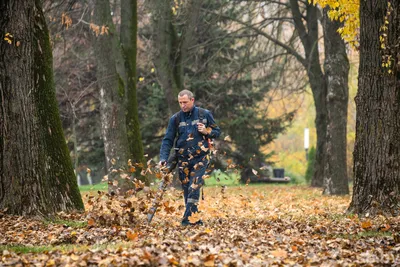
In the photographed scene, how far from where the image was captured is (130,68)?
2145 cm

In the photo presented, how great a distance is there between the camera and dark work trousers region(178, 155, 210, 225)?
10508 millimetres

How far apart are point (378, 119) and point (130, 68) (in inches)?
433

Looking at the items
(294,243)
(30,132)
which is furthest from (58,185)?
(294,243)

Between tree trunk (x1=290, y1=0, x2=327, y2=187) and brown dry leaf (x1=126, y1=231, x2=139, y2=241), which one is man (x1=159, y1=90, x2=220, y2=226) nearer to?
brown dry leaf (x1=126, y1=231, x2=139, y2=241)

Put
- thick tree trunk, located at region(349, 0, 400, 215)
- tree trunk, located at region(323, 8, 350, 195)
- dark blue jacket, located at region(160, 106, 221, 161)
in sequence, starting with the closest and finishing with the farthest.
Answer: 1. dark blue jacket, located at region(160, 106, 221, 161)
2. thick tree trunk, located at region(349, 0, 400, 215)
3. tree trunk, located at region(323, 8, 350, 195)

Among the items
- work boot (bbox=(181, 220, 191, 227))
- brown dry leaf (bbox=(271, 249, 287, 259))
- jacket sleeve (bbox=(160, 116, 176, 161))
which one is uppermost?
jacket sleeve (bbox=(160, 116, 176, 161))

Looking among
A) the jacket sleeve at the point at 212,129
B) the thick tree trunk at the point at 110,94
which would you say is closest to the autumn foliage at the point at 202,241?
the jacket sleeve at the point at 212,129

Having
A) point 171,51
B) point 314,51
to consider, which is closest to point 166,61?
point 171,51

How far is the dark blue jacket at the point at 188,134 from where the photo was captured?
10.6m

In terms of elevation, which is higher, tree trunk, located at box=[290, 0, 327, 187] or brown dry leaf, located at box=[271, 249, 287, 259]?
tree trunk, located at box=[290, 0, 327, 187]

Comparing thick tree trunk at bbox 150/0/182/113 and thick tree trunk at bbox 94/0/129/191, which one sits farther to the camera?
thick tree trunk at bbox 150/0/182/113

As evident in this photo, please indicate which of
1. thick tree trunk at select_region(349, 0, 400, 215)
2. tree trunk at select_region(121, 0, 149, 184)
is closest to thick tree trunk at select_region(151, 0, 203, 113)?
tree trunk at select_region(121, 0, 149, 184)

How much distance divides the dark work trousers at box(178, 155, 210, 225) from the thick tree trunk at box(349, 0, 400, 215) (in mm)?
2854

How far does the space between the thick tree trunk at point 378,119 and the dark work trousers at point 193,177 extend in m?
2.85
